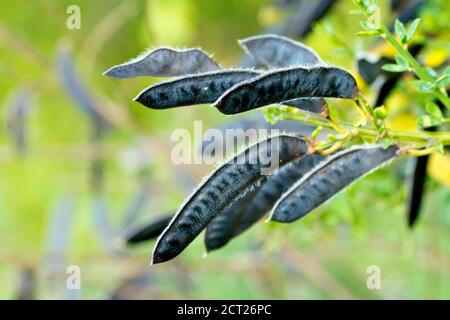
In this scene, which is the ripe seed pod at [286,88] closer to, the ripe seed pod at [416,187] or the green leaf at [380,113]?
the green leaf at [380,113]

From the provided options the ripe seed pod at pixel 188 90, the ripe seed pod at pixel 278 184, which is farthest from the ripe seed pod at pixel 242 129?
the ripe seed pod at pixel 188 90

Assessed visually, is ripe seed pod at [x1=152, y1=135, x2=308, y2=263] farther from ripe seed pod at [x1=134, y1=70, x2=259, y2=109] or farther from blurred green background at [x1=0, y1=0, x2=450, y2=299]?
blurred green background at [x1=0, y1=0, x2=450, y2=299]

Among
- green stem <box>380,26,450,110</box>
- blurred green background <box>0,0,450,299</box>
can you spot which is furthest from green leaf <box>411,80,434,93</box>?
blurred green background <box>0,0,450,299</box>

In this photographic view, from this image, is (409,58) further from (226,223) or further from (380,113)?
(226,223)

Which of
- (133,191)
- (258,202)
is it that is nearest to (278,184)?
(258,202)
